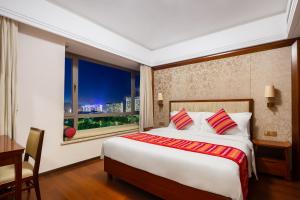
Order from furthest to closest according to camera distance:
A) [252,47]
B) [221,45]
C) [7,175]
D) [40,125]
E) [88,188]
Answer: [221,45], [252,47], [40,125], [88,188], [7,175]

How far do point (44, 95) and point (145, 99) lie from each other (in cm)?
242

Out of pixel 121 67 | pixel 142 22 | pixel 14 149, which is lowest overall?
pixel 14 149

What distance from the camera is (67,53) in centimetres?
352

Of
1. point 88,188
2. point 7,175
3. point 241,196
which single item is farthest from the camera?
point 88,188

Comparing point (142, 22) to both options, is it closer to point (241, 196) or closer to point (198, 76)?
point (198, 76)

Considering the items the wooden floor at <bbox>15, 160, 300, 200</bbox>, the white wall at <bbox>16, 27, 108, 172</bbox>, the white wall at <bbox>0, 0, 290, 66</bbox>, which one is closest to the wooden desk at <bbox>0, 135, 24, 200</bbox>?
the wooden floor at <bbox>15, 160, 300, 200</bbox>

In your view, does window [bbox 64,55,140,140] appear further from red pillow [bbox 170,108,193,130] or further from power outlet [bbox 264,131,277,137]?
power outlet [bbox 264,131,277,137]

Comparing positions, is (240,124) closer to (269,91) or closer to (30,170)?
(269,91)

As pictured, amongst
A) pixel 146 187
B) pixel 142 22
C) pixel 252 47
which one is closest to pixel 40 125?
pixel 146 187

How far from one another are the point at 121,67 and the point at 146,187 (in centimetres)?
363

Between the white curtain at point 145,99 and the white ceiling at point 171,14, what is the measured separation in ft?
3.76

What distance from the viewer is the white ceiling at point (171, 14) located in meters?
2.57

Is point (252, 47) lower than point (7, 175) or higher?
higher

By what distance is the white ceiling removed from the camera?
2574mm
